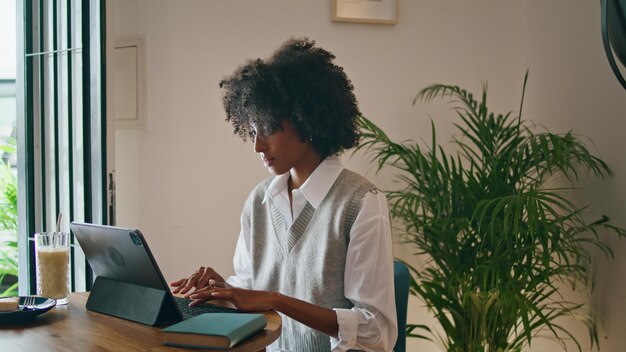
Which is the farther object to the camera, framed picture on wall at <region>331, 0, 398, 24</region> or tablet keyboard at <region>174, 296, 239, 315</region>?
framed picture on wall at <region>331, 0, 398, 24</region>

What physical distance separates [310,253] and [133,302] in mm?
491

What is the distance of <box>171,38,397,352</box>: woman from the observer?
1.83 m

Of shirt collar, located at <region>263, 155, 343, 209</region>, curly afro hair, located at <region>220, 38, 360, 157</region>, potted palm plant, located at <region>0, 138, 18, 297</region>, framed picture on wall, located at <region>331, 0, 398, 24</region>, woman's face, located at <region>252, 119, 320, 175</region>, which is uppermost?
framed picture on wall, located at <region>331, 0, 398, 24</region>

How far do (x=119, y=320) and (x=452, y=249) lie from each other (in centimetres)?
168

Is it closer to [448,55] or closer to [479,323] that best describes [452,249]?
[479,323]

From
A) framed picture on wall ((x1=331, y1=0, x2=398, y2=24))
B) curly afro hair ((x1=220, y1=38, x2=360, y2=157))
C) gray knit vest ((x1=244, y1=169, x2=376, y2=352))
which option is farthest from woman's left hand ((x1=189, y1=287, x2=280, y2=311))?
framed picture on wall ((x1=331, y1=0, x2=398, y2=24))

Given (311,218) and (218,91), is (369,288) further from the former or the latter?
(218,91)

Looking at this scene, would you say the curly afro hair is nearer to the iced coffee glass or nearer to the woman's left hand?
the woman's left hand

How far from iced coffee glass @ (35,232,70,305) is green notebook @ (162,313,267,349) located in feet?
1.49

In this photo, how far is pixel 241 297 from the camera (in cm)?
166

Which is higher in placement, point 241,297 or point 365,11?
point 365,11

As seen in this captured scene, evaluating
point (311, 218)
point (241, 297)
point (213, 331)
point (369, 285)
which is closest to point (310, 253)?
point (311, 218)

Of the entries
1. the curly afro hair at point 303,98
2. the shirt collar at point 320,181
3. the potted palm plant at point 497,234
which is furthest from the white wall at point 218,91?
the shirt collar at point 320,181

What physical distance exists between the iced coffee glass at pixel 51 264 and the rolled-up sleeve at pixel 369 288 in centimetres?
64
